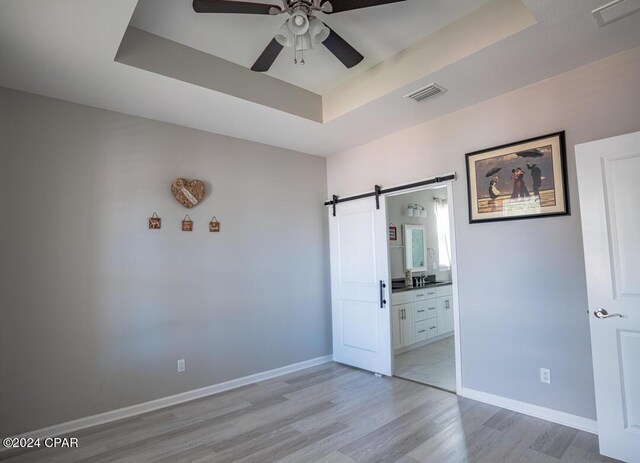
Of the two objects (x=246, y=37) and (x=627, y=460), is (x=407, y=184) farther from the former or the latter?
(x=627, y=460)

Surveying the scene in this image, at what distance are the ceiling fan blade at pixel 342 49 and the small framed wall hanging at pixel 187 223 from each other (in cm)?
219

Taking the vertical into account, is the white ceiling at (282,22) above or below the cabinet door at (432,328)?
above

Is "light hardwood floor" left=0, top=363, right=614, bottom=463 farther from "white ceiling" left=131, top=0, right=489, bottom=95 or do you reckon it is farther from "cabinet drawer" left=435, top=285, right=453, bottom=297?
"white ceiling" left=131, top=0, right=489, bottom=95

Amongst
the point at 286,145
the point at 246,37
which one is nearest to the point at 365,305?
the point at 286,145

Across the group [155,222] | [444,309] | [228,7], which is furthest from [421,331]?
[228,7]

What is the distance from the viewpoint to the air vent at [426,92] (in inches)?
116

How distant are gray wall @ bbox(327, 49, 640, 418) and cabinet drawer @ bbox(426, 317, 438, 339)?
1999mm

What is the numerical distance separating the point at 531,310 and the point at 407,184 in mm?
1717

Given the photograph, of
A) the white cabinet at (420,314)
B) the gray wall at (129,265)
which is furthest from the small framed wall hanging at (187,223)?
the white cabinet at (420,314)

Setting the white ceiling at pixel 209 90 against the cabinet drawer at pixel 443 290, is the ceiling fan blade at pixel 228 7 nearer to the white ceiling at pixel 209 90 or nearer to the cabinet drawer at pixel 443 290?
the white ceiling at pixel 209 90

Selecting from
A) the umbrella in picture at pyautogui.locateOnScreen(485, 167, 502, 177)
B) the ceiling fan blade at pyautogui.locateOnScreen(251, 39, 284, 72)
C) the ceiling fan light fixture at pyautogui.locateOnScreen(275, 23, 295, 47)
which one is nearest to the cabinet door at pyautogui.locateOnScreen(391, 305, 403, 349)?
the umbrella in picture at pyautogui.locateOnScreen(485, 167, 502, 177)

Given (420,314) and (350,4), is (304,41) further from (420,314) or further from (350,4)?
(420,314)

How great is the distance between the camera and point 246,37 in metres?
2.73

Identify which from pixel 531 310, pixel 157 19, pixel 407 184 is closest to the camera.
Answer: pixel 157 19
